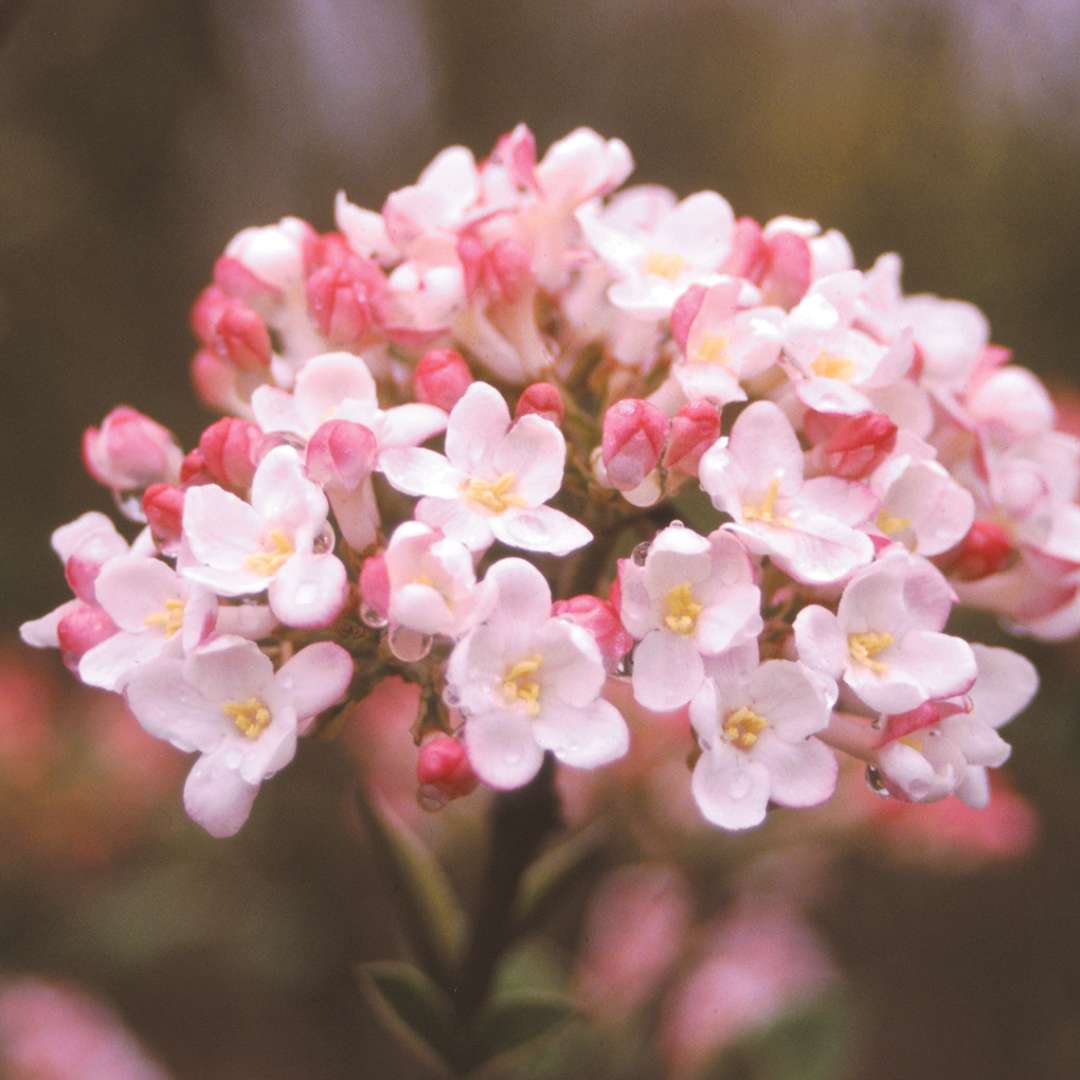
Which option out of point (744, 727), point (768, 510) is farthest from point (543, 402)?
point (744, 727)

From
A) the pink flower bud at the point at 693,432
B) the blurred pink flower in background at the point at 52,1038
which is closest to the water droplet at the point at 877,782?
the pink flower bud at the point at 693,432

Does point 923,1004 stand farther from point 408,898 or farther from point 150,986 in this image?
point 408,898

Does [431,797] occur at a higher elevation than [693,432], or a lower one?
lower

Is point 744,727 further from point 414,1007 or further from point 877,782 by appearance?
point 414,1007

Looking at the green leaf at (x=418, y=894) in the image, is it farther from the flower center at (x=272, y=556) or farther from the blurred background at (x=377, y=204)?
the flower center at (x=272, y=556)

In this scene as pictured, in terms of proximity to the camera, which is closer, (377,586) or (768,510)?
(377,586)

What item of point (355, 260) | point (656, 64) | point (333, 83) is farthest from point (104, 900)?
point (656, 64)

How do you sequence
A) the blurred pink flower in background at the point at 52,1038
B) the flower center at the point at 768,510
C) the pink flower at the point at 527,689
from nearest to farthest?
the pink flower at the point at 527,689
the flower center at the point at 768,510
the blurred pink flower in background at the point at 52,1038
